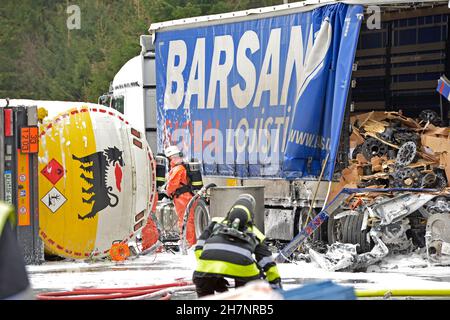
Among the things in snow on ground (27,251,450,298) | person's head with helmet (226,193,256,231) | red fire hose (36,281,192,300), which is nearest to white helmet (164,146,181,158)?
snow on ground (27,251,450,298)

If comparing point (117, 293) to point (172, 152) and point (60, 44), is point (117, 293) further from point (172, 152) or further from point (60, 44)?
point (60, 44)

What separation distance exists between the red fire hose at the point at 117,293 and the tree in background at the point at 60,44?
1583 inches

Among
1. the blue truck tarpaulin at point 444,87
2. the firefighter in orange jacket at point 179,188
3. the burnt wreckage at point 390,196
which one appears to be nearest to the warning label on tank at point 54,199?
the firefighter in orange jacket at point 179,188

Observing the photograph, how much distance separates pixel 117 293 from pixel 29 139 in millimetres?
3803

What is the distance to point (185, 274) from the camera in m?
15.5

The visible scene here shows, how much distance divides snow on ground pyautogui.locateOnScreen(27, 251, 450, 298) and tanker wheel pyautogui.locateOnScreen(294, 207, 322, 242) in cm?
93

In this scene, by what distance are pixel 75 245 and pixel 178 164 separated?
2.84 meters

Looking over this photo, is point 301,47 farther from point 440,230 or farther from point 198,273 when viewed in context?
point 198,273

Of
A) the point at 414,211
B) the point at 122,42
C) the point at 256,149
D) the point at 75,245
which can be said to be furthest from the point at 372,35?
the point at 122,42

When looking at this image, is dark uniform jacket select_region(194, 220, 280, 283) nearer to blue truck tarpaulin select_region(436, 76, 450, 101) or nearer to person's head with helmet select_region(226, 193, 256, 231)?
person's head with helmet select_region(226, 193, 256, 231)

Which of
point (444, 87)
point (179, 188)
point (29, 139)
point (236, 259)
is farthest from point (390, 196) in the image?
point (236, 259)

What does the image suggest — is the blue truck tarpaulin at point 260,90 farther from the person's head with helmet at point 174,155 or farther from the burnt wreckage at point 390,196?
the person's head with helmet at point 174,155

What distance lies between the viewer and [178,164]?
19094mm

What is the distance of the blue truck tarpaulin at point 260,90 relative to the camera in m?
16.7
